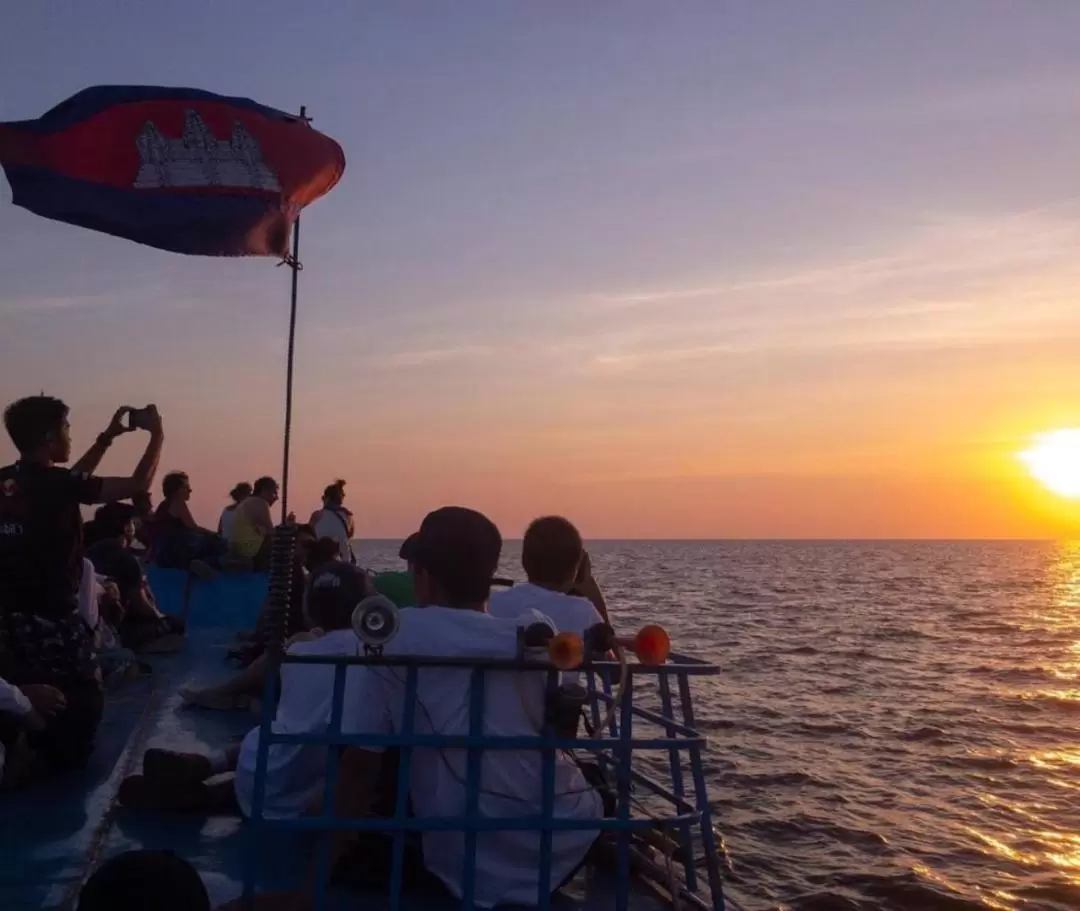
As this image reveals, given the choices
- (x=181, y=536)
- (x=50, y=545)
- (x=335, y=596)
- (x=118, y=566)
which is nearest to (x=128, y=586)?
(x=118, y=566)

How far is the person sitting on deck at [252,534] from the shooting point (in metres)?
13.1

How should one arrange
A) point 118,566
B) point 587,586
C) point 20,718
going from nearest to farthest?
1. point 20,718
2. point 587,586
3. point 118,566

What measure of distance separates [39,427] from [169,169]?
7.48 ft

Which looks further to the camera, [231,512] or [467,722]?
[231,512]

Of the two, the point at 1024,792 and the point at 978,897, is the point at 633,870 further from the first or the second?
the point at 1024,792

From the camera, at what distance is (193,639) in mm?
11672

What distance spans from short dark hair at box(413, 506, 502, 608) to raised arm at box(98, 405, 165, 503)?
226 cm

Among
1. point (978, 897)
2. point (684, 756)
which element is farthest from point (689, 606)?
point (978, 897)

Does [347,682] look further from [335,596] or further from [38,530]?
[38,530]

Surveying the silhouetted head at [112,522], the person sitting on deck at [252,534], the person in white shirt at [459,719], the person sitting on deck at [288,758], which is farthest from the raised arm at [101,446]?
the person sitting on deck at [252,534]

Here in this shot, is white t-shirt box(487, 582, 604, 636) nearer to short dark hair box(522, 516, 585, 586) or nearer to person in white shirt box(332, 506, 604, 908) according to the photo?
short dark hair box(522, 516, 585, 586)

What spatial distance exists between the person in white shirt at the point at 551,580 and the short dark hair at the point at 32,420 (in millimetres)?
2343

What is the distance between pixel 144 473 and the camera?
5520 millimetres

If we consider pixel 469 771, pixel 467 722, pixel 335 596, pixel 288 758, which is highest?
pixel 335 596
